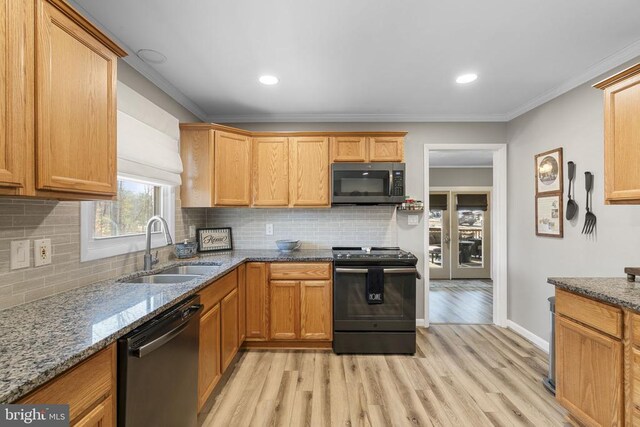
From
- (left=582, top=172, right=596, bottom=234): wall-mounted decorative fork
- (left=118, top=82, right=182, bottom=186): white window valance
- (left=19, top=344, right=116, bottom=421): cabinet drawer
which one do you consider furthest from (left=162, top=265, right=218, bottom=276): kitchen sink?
(left=582, top=172, right=596, bottom=234): wall-mounted decorative fork

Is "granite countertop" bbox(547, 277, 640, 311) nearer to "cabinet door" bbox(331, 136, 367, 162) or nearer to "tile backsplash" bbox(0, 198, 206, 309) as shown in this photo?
"cabinet door" bbox(331, 136, 367, 162)

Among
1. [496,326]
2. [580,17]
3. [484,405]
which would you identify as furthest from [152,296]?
[496,326]

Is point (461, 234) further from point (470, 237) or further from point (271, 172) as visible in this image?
point (271, 172)

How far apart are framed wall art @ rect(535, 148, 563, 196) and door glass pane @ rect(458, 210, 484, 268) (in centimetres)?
347

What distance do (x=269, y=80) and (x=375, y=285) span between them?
2080 millimetres

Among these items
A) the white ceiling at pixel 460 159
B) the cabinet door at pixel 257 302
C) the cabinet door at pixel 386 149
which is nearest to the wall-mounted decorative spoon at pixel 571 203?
the cabinet door at pixel 386 149

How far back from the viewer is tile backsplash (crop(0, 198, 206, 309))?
A: 52.7 inches

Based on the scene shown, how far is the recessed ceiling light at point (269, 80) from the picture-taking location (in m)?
2.51

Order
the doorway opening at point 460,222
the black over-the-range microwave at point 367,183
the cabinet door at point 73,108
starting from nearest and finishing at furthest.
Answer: the cabinet door at point 73,108 → the black over-the-range microwave at point 367,183 → the doorway opening at point 460,222

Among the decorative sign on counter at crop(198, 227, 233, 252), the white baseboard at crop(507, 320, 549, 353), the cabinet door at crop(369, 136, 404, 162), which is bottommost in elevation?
the white baseboard at crop(507, 320, 549, 353)

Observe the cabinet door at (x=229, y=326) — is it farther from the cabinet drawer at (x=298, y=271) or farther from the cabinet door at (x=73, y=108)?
the cabinet door at (x=73, y=108)

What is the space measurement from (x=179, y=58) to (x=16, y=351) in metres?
2.07

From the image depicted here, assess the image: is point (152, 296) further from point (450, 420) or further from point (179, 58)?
point (450, 420)

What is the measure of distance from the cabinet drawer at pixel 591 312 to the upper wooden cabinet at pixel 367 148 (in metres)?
1.90
